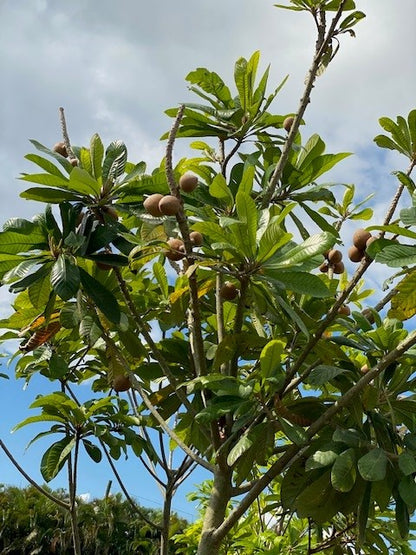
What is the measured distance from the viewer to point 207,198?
2.40 metres

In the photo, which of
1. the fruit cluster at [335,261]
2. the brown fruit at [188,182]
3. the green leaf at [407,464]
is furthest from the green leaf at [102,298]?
the green leaf at [407,464]

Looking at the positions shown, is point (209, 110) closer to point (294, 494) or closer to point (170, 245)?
point (170, 245)

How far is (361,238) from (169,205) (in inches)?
27.2

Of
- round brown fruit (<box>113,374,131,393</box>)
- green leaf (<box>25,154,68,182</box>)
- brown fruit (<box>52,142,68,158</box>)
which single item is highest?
brown fruit (<box>52,142,68,158</box>)

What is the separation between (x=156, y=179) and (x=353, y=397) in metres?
0.93

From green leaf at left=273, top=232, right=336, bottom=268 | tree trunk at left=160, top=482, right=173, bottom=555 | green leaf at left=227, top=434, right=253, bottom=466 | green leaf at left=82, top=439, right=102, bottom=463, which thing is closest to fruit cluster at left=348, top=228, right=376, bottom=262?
green leaf at left=273, top=232, right=336, bottom=268

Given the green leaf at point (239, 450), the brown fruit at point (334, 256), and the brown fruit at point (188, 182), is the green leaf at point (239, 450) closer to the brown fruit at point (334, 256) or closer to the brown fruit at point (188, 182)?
the brown fruit at point (188, 182)

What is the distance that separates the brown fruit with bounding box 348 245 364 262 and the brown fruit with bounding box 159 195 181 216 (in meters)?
0.66

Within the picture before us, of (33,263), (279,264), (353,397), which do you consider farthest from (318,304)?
(33,263)

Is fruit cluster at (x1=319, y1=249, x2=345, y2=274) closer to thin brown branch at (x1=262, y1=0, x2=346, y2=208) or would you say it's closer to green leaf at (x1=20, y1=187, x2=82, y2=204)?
thin brown branch at (x1=262, y1=0, x2=346, y2=208)

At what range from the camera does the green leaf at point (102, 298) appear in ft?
7.08

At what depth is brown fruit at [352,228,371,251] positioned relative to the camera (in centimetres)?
212

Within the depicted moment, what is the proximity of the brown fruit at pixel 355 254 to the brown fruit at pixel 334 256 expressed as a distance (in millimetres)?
382

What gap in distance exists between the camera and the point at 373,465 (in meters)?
1.85
